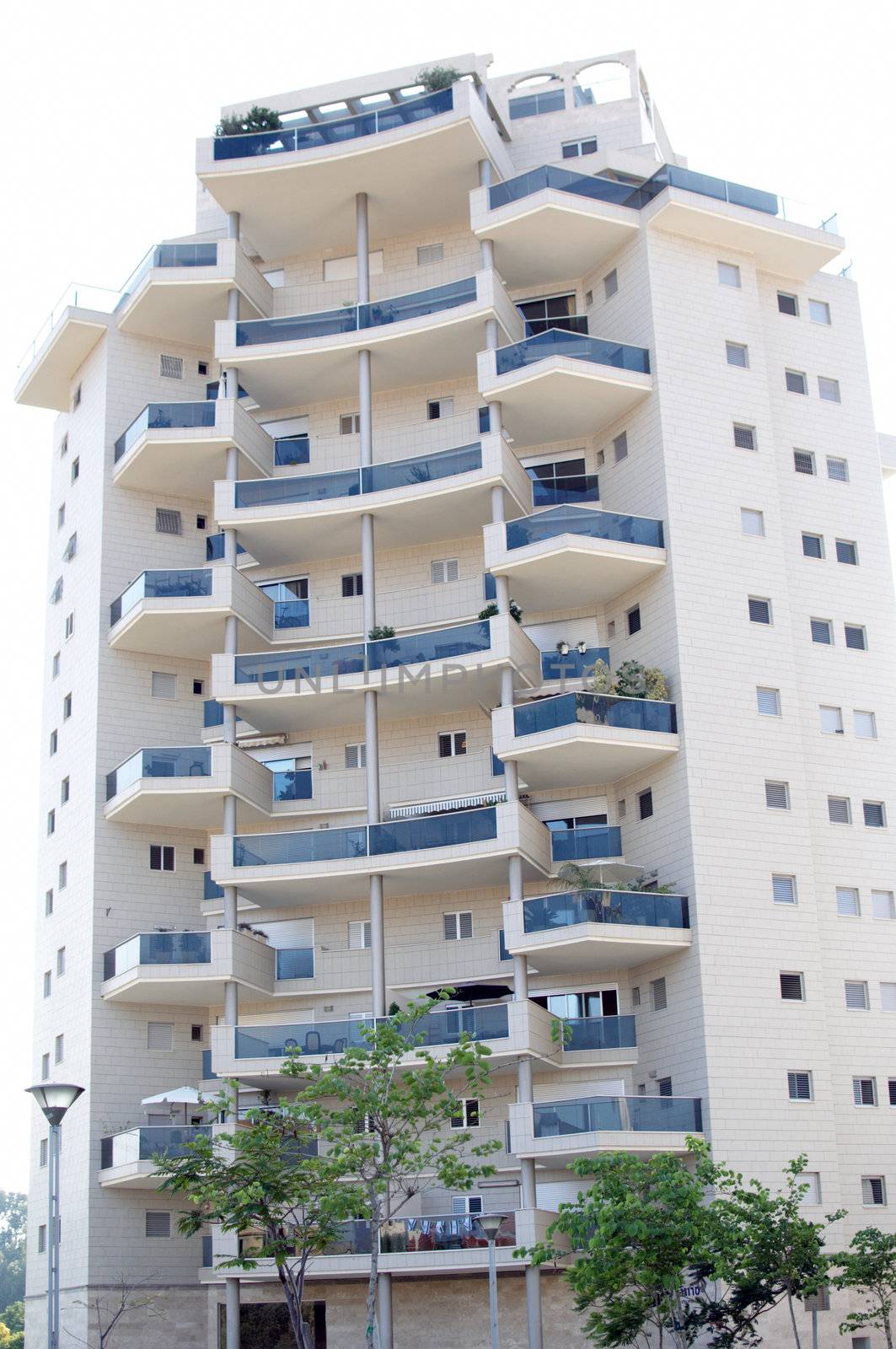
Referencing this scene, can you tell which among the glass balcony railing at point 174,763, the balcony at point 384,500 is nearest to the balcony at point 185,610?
the balcony at point 384,500

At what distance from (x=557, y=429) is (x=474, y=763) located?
432 inches

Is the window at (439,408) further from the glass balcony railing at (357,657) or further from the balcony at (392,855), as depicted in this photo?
the balcony at (392,855)

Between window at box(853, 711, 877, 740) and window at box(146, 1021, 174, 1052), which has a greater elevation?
window at box(853, 711, 877, 740)

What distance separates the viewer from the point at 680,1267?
108 feet

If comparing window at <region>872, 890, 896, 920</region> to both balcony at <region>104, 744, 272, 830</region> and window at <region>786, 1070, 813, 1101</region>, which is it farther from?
balcony at <region>104, 744, 272, 830</region>

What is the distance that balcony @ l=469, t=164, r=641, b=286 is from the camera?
2014 inches

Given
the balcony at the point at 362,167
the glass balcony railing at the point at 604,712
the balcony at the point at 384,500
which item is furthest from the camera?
the balcony at the point at 362,167

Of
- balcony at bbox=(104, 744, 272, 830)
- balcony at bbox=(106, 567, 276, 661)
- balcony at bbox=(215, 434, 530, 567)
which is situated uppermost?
balcony at bbox=(215, 434, 530, 567)

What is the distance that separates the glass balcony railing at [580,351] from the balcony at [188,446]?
928 centimetres

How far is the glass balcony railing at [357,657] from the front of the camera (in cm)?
4856

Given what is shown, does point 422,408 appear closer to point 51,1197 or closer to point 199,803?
point 199,803

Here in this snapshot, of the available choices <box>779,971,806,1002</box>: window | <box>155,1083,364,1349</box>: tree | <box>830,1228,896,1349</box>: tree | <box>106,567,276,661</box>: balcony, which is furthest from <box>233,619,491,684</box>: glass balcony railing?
<box>830,1228,896,1349</box>: tree

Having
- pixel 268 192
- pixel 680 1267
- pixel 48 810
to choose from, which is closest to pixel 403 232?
pixel 268 192

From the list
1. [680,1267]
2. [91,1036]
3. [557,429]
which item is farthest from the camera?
[557,429]
